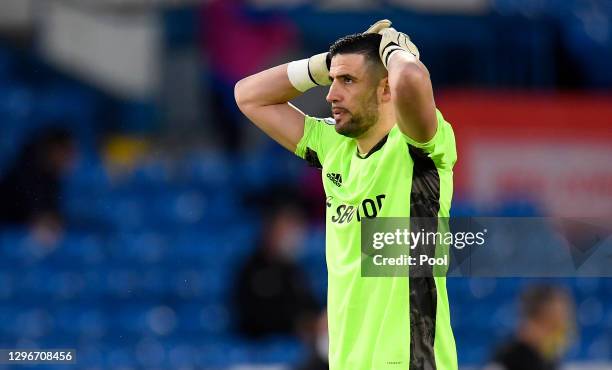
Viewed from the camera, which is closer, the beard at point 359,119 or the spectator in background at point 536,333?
the beard at point 359,119

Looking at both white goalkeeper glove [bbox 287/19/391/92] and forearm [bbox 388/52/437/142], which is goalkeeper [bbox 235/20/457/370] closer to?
forearm [bbox 388/52/437/142]

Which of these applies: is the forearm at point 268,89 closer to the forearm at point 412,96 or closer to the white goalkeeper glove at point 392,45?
the white goalkeeper glove at point 392,45

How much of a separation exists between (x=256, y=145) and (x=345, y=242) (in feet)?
26.8

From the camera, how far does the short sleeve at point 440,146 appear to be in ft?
13.1

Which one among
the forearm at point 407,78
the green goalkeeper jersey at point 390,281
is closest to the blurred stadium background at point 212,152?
the green goalkeeper jersey at point 390,281

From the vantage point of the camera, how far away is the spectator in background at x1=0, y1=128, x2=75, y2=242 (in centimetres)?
866

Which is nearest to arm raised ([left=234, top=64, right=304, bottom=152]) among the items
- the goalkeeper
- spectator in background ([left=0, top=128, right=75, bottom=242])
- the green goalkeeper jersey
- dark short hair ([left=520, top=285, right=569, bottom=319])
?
the goalkeeper

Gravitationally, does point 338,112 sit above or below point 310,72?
below

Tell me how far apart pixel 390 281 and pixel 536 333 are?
261 centimetres

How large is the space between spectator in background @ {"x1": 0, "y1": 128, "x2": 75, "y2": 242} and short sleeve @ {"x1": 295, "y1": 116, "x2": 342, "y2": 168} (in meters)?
3.52

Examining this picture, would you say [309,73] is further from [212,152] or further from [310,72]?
[212,152]

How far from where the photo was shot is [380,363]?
13.1 ft

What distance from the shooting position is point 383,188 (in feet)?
13.6

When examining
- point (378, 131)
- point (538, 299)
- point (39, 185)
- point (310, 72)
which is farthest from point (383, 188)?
point (39, 185)
